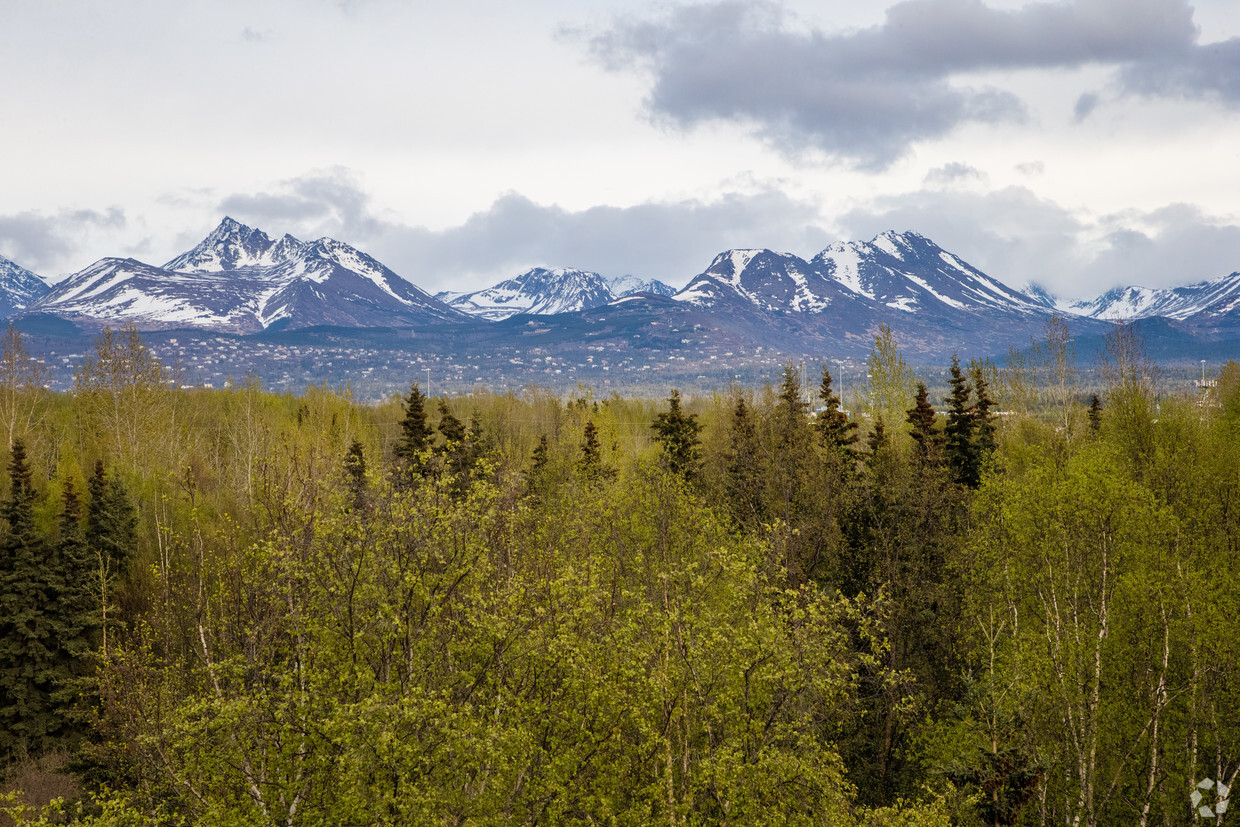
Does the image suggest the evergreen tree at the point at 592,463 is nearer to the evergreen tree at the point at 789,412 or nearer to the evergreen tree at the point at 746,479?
the evergreen tree at the point at 746,479

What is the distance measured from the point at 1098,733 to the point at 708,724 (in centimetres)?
1627

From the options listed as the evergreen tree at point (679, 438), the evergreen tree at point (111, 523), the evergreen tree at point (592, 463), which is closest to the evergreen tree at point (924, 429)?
the evergreen tree at point (679, 438)

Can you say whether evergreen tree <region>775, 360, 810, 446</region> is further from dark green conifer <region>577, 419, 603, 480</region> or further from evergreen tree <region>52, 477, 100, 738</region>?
evergreen tree <region>52, 477, 100, 738</region>

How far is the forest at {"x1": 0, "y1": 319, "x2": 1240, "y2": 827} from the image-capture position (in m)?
18.8

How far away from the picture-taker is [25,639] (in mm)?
46375

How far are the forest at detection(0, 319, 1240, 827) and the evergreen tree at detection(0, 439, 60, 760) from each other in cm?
17

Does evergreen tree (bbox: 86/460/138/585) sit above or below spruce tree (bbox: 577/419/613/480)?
below

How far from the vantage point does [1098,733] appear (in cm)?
2773

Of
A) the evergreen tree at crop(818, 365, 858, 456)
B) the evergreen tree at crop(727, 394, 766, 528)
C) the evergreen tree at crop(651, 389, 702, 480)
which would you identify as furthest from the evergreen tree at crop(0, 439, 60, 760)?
the evergreen tree at crop(818, 365, 858, 456)

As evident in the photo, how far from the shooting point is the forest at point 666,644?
61.6 ft

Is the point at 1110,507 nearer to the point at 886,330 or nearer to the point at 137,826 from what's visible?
the point at 137,826

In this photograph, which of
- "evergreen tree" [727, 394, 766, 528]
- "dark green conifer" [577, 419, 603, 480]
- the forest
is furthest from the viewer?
"dark green conifer" [577, 419, 603, 480]

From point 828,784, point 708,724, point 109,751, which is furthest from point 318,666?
point 109,751

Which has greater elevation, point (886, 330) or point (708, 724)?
point (886, 330)
